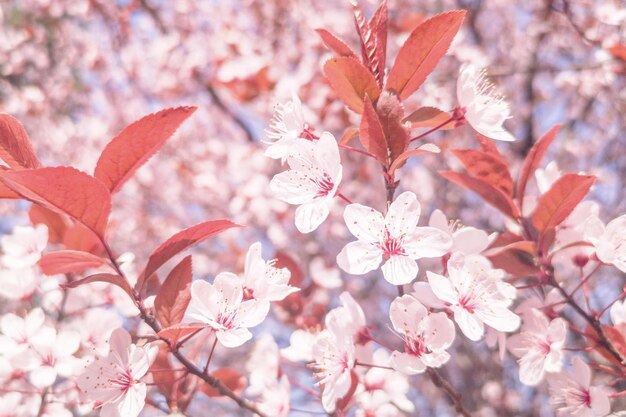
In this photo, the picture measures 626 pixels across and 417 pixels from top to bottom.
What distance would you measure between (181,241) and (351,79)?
399 mm

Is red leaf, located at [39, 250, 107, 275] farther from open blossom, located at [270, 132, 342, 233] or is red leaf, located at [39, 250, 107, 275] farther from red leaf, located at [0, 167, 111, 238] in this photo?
open blossom, located at [270, 132, 342, 233]

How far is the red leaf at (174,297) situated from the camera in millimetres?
945

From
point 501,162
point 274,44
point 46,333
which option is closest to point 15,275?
point 46,333

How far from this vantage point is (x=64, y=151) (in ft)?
16.0

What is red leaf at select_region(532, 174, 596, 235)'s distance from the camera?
97cm

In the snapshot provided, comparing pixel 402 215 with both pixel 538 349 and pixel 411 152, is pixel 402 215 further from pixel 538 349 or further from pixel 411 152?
pixel 538 349

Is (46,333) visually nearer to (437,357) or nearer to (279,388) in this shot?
(279,388)

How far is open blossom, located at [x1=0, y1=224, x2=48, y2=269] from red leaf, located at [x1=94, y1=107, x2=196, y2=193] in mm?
488

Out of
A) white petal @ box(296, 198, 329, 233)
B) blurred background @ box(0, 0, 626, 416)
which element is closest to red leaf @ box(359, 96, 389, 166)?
white petal @ box(296, 198, 329, 233)

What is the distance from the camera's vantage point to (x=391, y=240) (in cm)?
92

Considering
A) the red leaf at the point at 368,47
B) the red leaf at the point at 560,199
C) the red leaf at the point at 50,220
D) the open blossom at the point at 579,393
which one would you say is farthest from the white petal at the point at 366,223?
the red leaf at the point at 50,220

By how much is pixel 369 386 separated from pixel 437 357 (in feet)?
1.22

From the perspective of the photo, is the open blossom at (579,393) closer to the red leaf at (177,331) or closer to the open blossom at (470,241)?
the open blossom at (470,241)

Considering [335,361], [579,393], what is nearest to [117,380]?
[335,361]
